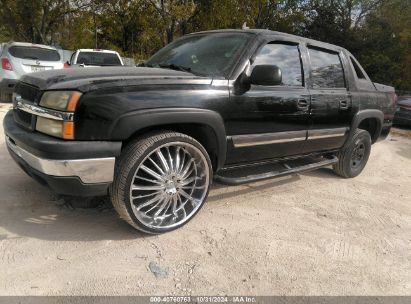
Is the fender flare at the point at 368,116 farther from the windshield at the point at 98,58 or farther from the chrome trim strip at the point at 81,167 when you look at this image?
the windshield at the point at 98,58

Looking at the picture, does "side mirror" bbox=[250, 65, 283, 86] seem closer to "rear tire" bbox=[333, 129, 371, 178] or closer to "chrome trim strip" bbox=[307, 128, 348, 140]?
"chrome trim strip" bbox=[307, 128, 348, 140]

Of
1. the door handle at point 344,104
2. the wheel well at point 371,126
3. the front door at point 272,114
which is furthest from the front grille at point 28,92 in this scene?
the wheel well at point 371,126

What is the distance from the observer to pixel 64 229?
3203 mm

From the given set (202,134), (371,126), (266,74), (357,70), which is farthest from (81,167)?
(371,126)

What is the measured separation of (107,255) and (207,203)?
1.34 m

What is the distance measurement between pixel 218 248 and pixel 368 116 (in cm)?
311

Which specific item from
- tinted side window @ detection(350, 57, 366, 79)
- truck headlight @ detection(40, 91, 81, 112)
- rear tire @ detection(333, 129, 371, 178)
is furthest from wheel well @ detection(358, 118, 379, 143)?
truck headlight @ detection(40, 91, 81, 112)

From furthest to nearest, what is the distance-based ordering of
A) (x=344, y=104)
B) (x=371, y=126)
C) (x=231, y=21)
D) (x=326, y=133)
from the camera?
(x=231, y=21), (x=371, y=126), (x=344, y=104), (x=326, y=133)

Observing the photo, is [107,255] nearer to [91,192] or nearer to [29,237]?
[91,192]

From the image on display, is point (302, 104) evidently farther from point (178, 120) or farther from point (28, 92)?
point (28, 92)

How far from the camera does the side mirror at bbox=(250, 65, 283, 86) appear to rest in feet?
10.8

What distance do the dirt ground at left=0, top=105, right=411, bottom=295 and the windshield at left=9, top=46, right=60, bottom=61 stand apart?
6.41m

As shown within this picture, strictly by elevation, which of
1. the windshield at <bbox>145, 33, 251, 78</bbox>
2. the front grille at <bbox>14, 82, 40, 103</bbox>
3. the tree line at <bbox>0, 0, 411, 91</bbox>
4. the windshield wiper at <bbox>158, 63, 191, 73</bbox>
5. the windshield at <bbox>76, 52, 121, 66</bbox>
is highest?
the tree line at <bbox>0, 0, 411, 91</bbox>

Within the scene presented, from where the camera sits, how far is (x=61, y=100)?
2.76 metres
